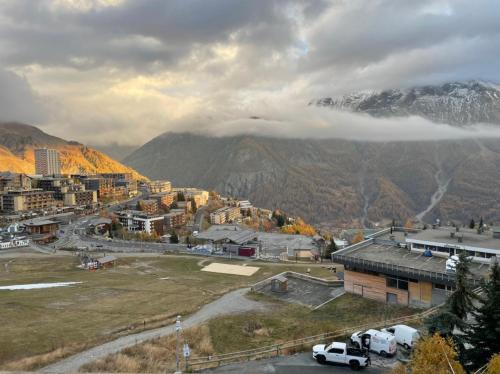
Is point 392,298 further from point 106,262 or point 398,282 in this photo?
point 106,262

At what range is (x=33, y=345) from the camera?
3562 centimetres

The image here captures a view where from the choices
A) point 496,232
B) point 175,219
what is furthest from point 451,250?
point 175,219

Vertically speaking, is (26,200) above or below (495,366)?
above

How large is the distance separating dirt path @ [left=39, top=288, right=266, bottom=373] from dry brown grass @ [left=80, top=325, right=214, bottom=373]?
1.32 metres

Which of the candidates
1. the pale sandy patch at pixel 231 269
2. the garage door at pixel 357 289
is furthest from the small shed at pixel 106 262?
the garage door at pixel 357 289

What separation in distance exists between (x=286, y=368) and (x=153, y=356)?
419 inches

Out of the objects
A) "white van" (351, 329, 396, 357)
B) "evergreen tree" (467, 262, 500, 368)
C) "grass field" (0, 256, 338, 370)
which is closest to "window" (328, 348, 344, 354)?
"white van" (351, 329, 396, 357)

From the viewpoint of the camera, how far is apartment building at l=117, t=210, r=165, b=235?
509ft

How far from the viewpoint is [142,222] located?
15650cm

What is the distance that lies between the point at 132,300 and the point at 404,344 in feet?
109

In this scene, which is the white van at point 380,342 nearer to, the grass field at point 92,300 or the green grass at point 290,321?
the green grass at point 290,321

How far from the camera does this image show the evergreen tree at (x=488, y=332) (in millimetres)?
24625

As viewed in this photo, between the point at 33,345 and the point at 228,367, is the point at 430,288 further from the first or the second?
the point at 33,345

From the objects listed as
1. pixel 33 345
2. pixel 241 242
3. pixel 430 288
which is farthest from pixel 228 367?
pixel 241 242
